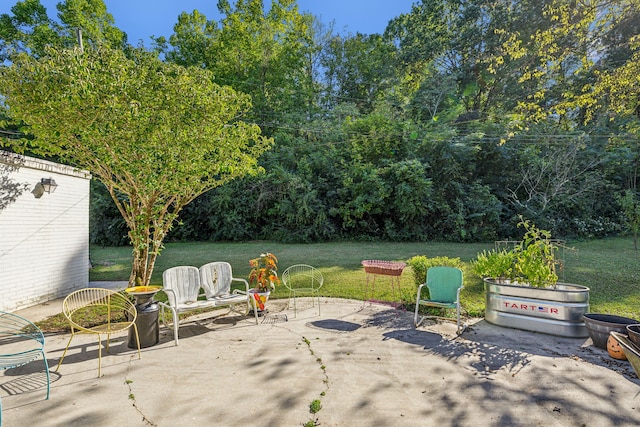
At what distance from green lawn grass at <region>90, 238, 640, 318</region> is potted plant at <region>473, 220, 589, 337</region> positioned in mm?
627

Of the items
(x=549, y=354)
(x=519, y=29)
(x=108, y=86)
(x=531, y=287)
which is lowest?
(x=549, y=354)

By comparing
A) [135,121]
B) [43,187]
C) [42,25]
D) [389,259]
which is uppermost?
[42,25]

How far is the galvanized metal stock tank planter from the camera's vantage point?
390cm

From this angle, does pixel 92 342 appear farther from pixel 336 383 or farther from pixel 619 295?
pixel 619 295

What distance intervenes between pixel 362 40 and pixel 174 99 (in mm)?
21006

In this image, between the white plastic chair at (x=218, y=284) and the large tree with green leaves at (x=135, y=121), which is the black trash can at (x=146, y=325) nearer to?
the white plastic chair at (x=218, y=284)

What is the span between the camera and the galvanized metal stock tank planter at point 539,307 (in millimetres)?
3902

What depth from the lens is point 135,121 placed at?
4.05 metres

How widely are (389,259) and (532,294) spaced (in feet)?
19.7

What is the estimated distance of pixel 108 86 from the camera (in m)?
3.81

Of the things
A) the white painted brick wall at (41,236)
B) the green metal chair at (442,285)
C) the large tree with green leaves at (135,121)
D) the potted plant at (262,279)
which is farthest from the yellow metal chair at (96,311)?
the green metal chair at (442,285)

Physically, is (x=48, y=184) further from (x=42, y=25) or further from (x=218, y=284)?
(x=42, y=25)

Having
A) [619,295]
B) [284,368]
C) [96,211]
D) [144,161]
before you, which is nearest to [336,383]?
[284,368]

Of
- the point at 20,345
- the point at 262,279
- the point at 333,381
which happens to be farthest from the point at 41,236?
the point at 333,381
